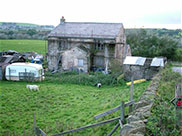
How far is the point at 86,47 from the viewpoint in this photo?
1024 inches

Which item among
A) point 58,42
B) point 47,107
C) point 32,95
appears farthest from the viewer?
point 58,42

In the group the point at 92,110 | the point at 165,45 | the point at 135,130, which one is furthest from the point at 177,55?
the point at 135,130

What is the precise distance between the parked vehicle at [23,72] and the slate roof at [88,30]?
8074 mm

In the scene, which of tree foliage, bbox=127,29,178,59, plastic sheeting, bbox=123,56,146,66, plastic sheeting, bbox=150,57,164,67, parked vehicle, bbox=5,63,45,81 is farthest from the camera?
tree foliage, bbox=127,29,178,59

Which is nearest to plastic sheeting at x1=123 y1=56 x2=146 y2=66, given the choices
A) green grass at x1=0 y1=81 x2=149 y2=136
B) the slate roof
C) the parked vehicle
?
the slate roof

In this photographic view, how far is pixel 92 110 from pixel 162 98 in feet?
16.5

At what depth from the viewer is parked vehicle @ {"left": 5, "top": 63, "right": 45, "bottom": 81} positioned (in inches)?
810

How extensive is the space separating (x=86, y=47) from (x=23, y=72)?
9.27m

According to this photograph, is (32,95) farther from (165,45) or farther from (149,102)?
(165,45)

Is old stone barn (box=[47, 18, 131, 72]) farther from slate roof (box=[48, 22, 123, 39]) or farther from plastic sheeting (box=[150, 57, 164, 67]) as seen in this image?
plastic sheeting (box=[150, 57, 164, 67])

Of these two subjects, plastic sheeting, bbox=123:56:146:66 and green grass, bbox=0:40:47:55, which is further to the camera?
green grass, bbox=0:40:47:55

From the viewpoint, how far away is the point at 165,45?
34812mm

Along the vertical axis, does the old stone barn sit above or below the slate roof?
below

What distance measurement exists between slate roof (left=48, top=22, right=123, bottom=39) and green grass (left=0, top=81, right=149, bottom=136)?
9978 millimetres
